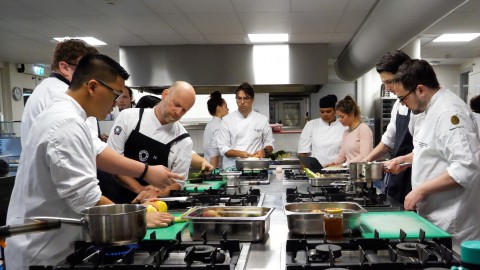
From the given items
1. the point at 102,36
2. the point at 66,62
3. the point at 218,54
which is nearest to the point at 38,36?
the point at 102,36

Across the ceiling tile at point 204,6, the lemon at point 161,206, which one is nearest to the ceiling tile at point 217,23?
the ceiling tile at point 204,6

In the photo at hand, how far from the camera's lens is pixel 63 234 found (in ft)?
4.58

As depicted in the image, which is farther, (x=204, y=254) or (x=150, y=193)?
(x=150, y=193)

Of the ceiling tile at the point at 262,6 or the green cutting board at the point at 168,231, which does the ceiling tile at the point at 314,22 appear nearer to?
the ceiling tile at the point at 262,6

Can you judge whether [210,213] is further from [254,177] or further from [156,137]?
[254,177]

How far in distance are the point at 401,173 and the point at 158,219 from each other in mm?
1650

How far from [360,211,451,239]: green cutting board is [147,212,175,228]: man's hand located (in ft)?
2.58

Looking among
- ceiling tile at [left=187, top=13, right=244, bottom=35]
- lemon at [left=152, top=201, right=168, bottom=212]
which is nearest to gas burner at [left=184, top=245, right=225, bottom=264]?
lemon at [left=152, top=201, right=168, bottom=212]

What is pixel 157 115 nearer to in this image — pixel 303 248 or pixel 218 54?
pixel 303 248

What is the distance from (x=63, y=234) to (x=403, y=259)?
1145mm

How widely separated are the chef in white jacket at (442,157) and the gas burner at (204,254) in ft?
3.54

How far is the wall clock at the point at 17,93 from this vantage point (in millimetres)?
8172

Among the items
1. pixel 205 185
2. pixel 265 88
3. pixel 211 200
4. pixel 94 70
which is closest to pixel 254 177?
pixel 205 185

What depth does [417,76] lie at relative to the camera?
2.03 m
